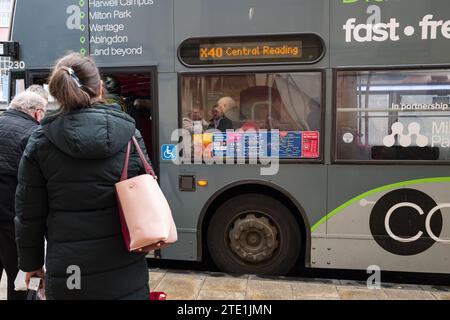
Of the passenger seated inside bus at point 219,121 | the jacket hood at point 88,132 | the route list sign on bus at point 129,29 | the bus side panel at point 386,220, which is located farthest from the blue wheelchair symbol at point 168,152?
the jacket hood at point 88,132

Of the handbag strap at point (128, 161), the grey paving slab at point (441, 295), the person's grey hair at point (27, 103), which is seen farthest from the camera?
the grey paving slab at point (441, 295)

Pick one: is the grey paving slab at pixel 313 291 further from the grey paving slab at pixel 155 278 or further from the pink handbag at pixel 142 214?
the pink handbag at pixel 142 214

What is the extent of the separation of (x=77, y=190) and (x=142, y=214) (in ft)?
1.03

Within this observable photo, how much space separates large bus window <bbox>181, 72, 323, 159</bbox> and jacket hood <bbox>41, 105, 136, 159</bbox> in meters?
2.50

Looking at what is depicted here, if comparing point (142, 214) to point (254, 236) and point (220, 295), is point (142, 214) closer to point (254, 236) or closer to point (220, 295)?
point (220, 295)

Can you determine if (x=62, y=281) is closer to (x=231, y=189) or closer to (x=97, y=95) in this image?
(x=97, y=95)

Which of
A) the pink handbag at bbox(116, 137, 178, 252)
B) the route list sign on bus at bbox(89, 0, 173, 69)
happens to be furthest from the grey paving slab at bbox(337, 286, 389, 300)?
the route list sign on bus at bbox(89, 0, 173, 69)

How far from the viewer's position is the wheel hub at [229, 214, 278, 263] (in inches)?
173

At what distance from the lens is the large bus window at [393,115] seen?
4031 mm

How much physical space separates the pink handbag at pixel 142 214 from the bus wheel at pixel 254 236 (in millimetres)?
2530

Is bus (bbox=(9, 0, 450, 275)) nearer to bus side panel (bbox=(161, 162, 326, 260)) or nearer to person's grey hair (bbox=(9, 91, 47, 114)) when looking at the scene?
bus side panel (bbox=(161, 162, 326, 260))

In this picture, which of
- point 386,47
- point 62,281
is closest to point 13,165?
point 62,281

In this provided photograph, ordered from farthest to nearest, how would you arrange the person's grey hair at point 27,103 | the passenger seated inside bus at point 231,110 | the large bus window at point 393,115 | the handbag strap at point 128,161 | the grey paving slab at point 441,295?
the passenger seated inside bus at point 231,110 < the large bus window at point 393,115 < the grey paving slab at point 441,295 < the person's grey hair at point 27,103 < the handbag strap at point 128,161

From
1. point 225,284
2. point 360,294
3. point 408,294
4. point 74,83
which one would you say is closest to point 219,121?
point 225,284
